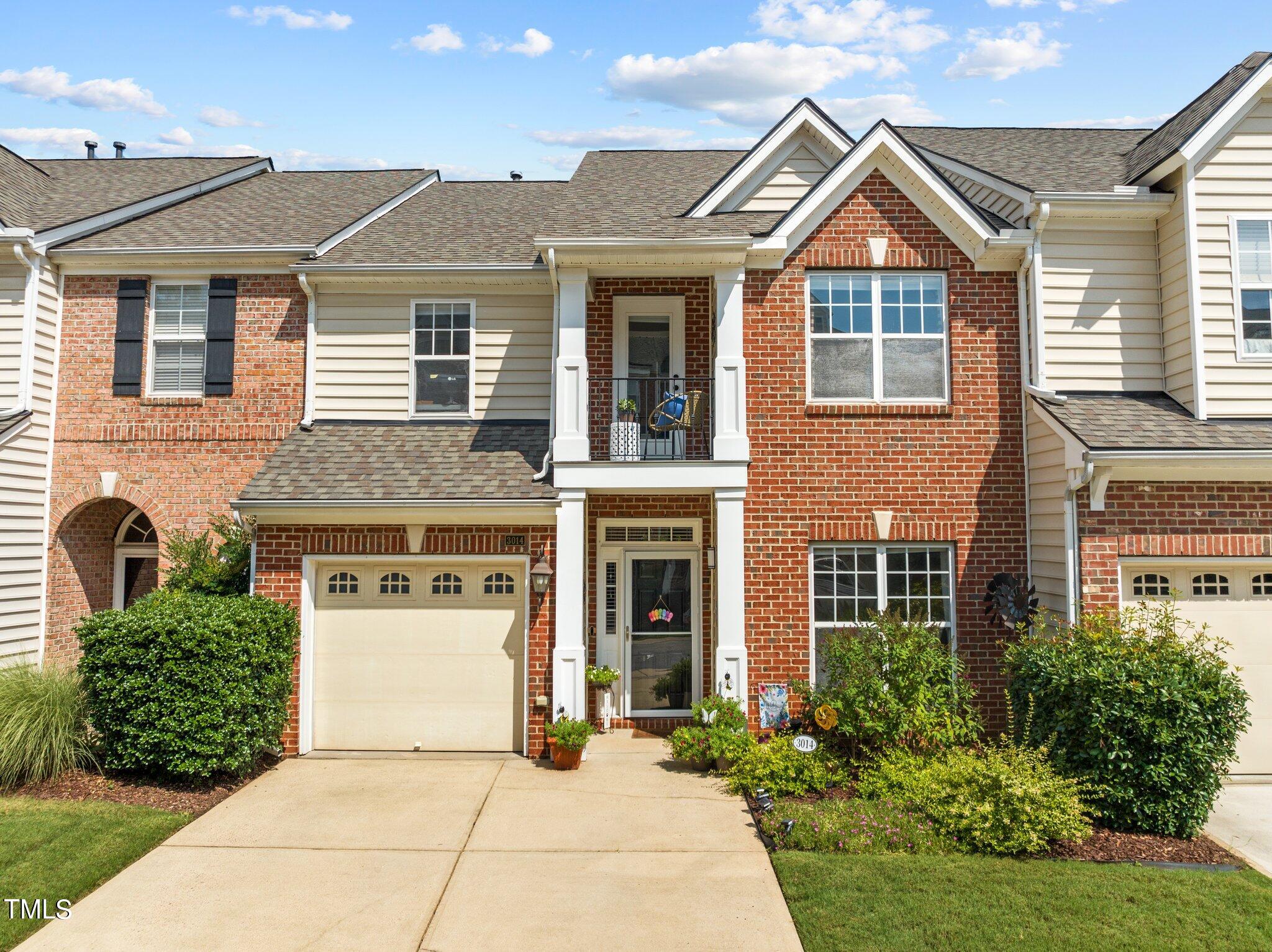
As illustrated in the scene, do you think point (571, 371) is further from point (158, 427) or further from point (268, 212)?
point (268, 212)

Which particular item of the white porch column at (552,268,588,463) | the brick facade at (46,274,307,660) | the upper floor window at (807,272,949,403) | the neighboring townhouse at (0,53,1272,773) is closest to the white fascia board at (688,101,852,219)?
the neighboring townhouse at (0,53,1272,773)

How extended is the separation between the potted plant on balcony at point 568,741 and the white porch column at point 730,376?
11.1 feet

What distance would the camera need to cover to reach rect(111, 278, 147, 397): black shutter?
1152 cm

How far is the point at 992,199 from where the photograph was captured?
1089cm

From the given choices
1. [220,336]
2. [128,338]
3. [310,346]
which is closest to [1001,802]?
[310,346]

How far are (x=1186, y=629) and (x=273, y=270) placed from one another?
1218 centimetres

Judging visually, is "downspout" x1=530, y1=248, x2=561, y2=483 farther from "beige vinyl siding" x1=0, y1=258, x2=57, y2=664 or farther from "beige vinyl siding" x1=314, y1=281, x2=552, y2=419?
"beige vinyl siding" x1=0, y1=258, x2=57, y2=664

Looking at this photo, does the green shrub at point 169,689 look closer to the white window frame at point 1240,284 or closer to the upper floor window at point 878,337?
the upper floor window at point 878,337

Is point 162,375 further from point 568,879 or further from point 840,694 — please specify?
point 840,694

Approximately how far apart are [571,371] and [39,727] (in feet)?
21.3

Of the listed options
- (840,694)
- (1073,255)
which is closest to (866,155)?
(1073,255)

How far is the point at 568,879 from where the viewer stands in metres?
6.41

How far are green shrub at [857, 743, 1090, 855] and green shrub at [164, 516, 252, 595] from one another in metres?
7.49

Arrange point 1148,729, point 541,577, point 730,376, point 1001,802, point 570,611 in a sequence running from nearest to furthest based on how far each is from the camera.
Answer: point 1001,802 → point 1148,729 → point 570,611 → point 541,577 → point 730,376
